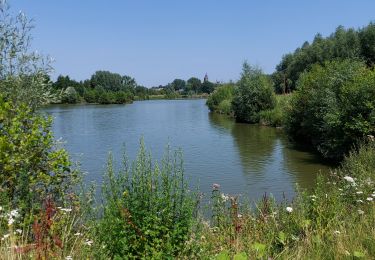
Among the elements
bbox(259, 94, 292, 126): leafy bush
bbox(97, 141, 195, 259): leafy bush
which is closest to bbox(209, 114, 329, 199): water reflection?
bbox(97, 141, 195, 259): leafy bush

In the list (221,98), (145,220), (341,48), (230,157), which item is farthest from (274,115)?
(145,220)

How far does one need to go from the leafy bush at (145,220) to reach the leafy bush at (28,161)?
1692 millimetres

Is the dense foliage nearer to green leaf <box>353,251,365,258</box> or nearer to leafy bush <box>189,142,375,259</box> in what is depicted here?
leafy bush <box>189,142,375,259</box>

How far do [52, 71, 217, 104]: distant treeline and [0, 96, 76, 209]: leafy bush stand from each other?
5979 centimetres

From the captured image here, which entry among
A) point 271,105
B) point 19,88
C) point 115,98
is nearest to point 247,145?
point 271,105

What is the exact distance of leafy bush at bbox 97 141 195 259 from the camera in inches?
153

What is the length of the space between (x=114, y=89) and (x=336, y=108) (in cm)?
13495

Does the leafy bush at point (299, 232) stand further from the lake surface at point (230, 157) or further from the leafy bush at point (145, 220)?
the lake surface at point (230, 157)

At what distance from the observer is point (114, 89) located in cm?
15012

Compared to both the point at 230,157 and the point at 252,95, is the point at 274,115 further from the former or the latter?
the point at 230,157

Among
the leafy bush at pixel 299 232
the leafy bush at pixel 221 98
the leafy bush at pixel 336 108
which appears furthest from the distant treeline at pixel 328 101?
the leafy bush at pixel 221 98

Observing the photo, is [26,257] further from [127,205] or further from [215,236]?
[215,236]

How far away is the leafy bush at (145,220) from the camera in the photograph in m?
Answer: 3.89

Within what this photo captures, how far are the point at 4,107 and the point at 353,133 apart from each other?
16039mm
